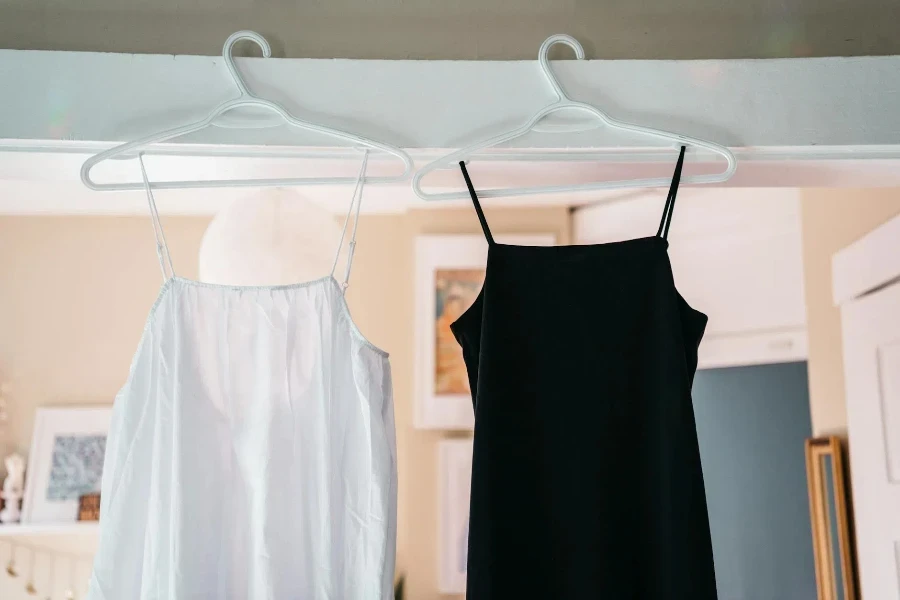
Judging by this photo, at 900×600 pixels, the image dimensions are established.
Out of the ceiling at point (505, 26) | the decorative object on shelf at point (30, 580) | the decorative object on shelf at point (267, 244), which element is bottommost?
the decorative object on shelf at point (30, 580)

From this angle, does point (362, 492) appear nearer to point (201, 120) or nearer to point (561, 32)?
point (201, 120)

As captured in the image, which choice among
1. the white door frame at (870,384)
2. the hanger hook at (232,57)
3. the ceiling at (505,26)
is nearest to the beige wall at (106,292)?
the white door frame at (870,384)

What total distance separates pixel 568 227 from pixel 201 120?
6.83 feet

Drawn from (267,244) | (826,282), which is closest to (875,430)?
(826,282)

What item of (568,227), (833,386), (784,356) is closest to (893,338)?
(833,386)

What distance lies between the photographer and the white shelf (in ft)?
9.25

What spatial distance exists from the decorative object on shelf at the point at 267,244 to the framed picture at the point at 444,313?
1.35 m

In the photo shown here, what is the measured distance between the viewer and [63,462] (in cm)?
298

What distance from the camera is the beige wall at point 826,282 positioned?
2.04m

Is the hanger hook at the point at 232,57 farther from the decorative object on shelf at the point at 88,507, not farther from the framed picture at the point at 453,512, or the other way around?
the decorative object on shelf at the point at 88,507

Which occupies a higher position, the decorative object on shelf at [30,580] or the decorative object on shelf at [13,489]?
the decorative object on shelf at [13,489]

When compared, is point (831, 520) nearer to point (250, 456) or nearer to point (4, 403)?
point (250, 456)

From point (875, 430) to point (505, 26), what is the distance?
1298mm

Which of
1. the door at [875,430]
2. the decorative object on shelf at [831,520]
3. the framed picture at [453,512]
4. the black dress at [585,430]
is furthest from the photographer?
the framed picture at [453,512]
